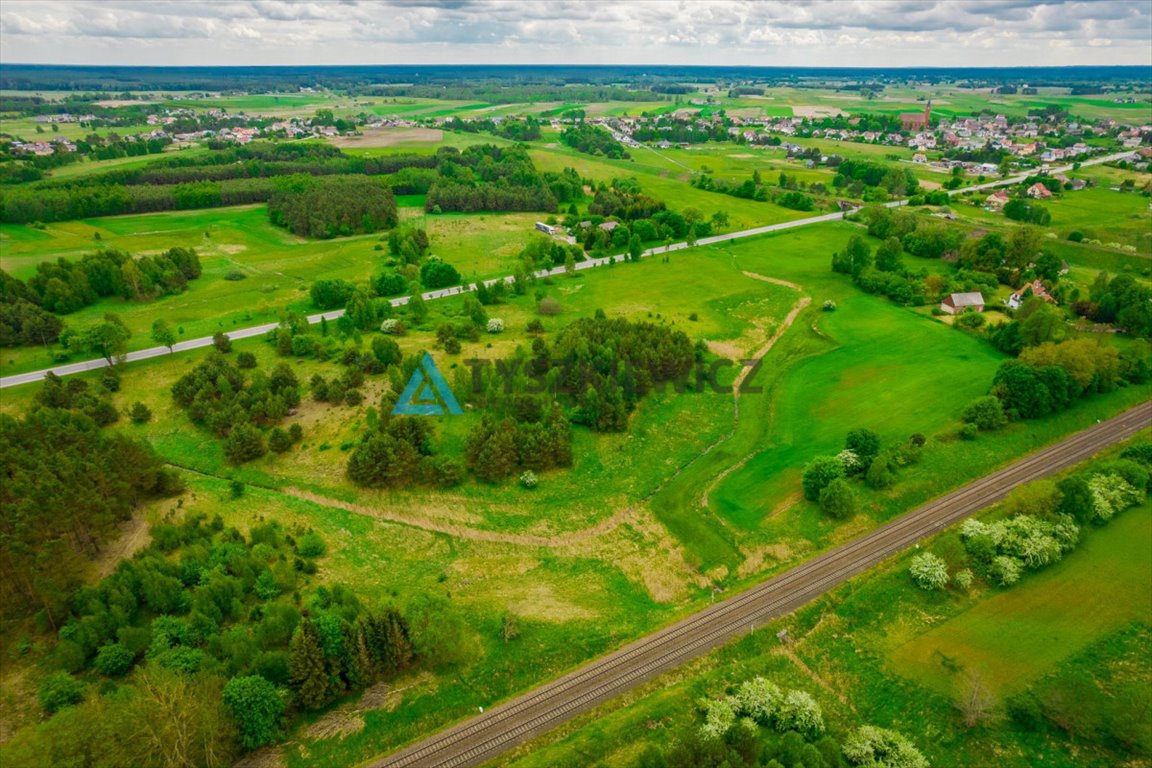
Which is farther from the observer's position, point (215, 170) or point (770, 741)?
point (215, 170)

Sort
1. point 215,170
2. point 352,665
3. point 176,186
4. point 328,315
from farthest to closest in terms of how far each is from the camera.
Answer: point 215,170 → point 176,186 → point 328,315 → point 352,665

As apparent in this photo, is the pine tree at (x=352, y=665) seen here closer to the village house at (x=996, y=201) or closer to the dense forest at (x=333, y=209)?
the dense forest at (x=333, y=209)

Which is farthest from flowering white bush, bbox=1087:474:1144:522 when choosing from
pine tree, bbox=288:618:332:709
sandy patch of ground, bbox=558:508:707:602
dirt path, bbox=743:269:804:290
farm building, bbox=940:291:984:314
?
pine tree, bbox=288:618:332:709

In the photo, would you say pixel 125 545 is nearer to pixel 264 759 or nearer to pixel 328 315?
pixel 264 759

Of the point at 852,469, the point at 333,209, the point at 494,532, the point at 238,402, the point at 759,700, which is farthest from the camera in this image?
the point at 333,209

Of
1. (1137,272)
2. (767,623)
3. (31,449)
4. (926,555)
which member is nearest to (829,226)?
(1137,272)

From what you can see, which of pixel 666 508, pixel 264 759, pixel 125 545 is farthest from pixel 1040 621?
pixel 125 545
